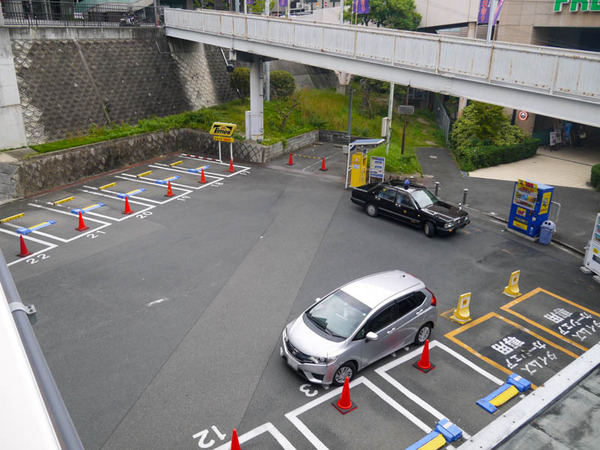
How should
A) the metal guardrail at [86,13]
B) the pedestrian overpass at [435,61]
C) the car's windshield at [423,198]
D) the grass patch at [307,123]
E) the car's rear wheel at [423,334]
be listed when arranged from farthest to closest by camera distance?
the metal guardrail at [86,13] → the grass patch at [307,123] → the car's windshield at [423,198] → the pedestrian overpass at [435,61] → the car's rear wheel at [423,334]

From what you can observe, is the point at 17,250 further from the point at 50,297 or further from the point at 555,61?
the point at 555,61

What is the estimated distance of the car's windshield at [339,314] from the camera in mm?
10298

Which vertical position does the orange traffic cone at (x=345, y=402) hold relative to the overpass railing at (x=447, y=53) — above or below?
Result: below

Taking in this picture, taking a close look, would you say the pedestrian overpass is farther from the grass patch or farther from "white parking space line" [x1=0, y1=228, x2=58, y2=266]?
"white parking space line" [x1=0, y1=228, x2=58, y2=266]

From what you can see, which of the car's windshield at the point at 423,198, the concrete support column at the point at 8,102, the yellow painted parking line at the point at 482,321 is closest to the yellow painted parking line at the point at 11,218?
the concrete support column at the point at 8,102

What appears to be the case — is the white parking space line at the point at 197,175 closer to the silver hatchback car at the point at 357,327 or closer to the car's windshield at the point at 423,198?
the car's windshield at the point at 423,198

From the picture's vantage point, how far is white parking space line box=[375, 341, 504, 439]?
950cm

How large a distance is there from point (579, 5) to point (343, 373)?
27.2 m

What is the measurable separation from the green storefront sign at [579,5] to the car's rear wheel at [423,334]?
950 inches

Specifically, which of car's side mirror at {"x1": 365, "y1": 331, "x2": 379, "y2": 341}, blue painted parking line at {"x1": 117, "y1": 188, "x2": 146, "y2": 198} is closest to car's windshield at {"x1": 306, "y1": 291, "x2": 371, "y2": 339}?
car's side mirror at {"x1": 365, "y1": 331, "x2": 379, "y2": 341}

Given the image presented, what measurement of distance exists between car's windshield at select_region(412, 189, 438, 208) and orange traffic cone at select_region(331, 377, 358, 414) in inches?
388

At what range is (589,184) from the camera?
79.7 ft

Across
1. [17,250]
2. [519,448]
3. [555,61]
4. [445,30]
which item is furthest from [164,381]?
[445,30]

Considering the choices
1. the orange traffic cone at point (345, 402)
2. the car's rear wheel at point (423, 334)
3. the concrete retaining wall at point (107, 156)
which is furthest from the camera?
the concrete retaining wall at point (107, 156)
